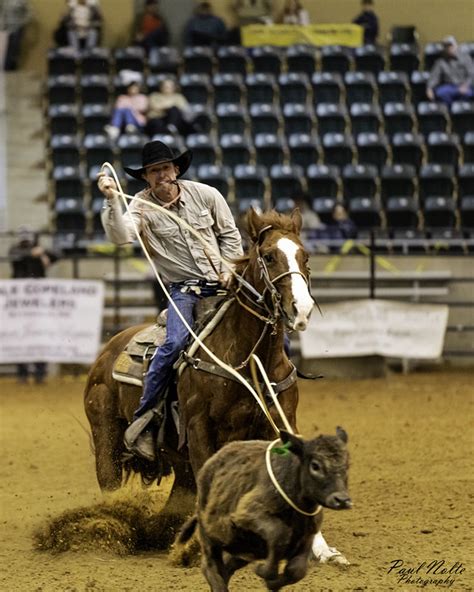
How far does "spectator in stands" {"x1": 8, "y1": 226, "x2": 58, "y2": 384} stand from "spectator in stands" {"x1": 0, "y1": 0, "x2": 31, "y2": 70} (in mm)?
5564

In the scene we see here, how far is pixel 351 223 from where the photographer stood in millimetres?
15797

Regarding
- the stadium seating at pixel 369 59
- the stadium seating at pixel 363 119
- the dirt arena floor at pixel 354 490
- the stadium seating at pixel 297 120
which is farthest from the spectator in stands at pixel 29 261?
the stadium seating at pixel 369 59

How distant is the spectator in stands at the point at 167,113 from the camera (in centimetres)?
1767

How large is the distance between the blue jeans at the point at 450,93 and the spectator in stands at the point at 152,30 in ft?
15.4

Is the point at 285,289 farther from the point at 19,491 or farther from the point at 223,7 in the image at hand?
the point at 223,7

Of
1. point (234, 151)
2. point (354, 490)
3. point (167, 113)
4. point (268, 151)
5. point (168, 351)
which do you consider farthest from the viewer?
point (268, 151)

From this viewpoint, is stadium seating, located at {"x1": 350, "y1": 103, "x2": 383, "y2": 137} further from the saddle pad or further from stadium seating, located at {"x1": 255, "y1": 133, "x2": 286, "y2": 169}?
the saddle pad

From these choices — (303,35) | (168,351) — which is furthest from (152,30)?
(168,351)

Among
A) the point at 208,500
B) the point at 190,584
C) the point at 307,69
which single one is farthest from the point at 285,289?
the point at 307,69

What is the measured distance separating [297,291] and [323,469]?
1.20 metres

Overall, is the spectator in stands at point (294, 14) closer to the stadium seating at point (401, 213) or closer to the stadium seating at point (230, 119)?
the stadium seating at point (230, 119)

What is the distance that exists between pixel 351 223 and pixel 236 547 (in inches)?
454

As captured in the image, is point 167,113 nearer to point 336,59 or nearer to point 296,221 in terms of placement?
point 336,59
